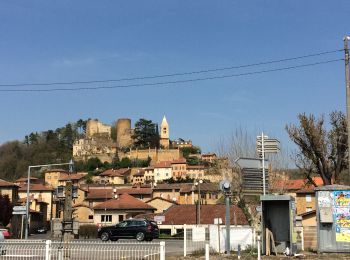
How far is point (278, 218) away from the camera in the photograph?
1742 cm

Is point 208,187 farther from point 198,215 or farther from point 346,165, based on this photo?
point 346,165

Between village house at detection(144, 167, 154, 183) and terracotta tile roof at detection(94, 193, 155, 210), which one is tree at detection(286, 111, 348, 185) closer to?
terracotta tile roof at detection(94, 193, 155, 210)

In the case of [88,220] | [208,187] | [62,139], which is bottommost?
[88,220]

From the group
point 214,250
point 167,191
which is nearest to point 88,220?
point 167,191

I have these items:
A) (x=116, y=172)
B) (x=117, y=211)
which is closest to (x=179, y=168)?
(x=116, y=172)

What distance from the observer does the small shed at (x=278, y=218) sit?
16656mm

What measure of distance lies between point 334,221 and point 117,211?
72.1 m

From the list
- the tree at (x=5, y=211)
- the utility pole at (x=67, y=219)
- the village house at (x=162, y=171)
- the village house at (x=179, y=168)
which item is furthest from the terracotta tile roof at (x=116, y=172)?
the utility pole at (x=67, y=219)

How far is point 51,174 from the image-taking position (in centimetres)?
16450

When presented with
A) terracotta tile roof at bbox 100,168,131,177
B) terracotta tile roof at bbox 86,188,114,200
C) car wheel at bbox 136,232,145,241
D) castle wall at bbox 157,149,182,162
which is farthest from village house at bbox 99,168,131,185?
car wheel at bbox 136,232,145,241

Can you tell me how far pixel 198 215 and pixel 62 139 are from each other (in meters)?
141

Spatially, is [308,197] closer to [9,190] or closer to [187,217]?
[187,217]

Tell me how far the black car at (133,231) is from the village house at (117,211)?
48.8m

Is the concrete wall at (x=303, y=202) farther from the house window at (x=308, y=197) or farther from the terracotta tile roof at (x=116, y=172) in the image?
the terracotta tile roof at (x=116, y=172)
